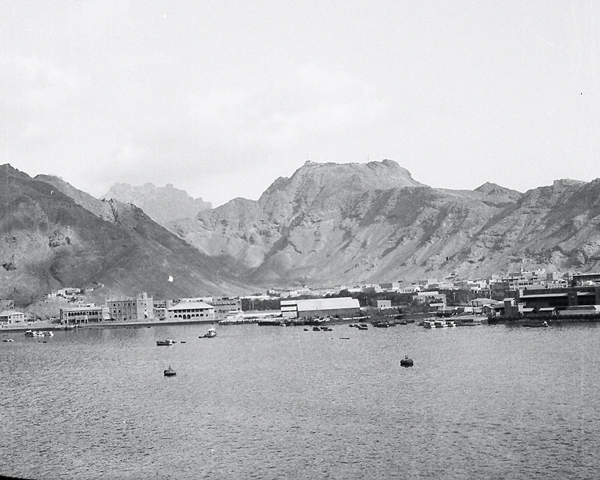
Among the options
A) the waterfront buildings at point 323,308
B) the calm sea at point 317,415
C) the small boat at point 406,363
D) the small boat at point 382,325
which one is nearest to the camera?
the calm sea at point 317,415

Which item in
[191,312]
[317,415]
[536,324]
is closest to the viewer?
[317,415]

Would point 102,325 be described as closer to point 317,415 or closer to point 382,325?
point 382,325

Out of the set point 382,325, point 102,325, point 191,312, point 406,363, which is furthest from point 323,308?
point 406,363

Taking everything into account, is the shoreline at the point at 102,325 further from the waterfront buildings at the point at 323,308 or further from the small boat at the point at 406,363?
the small boat at the point at 406,363

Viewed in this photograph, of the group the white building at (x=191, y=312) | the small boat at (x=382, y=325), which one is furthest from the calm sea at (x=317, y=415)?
the white building at (x=191, y=312)

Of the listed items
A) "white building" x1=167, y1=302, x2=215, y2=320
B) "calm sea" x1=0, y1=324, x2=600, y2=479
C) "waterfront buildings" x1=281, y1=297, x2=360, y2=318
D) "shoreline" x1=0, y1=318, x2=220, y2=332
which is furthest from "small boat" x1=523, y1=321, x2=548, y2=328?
"white building" x1=167, y1=302, x2=215, y2=320

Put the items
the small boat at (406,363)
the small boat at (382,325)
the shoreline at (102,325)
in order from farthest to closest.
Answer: the shoreline at (102,325) → the small boat at (382,325) → the small boat at (406,363)

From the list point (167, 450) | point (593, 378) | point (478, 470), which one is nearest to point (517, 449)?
point (478, 470)

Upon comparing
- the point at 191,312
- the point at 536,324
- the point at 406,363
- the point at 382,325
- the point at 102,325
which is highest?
the point at 191,312

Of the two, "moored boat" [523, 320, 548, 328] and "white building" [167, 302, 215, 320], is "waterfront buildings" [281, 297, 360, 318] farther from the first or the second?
"moored boat" [523, 320, 548, 328]
